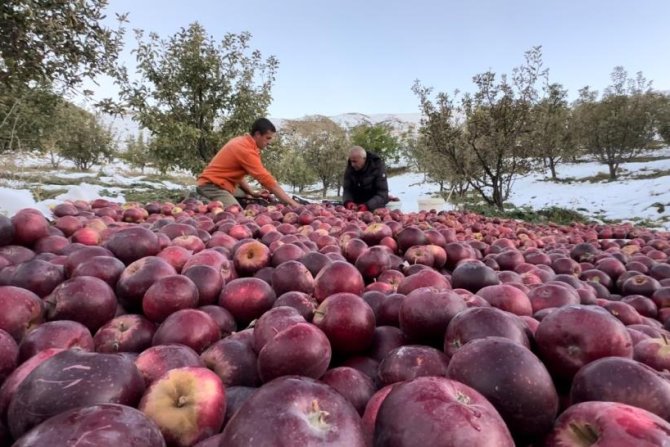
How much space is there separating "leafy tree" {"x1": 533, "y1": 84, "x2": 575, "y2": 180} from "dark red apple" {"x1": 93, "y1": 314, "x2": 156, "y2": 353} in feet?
59.0

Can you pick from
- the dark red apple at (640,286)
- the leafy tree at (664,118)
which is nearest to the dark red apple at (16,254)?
the dark red apple at (640,286)

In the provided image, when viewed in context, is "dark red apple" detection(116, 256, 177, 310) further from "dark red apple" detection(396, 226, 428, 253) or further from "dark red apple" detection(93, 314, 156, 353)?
"dark red apple" detection(396, 226, 428, 253)

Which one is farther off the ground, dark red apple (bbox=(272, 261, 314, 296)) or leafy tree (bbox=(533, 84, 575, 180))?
leafy tree (bbox=(533, 84, 575, 180))

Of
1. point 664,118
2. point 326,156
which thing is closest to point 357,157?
point 326,156

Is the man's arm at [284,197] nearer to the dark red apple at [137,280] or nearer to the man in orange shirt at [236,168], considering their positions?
the man in orange shirt at [236,168]

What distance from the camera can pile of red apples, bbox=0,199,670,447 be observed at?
2.63ft

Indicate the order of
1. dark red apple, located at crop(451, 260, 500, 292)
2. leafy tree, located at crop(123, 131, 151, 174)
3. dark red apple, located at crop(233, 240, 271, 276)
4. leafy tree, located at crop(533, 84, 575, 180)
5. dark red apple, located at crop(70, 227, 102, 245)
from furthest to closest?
leafy tree, located at crop(123, 131, 151, 174) < leafy tree, located at crop(533, 84, 575, 180) < dark red apple, located at crop(70, 227, 102, 245) < dark red apple, located at crop(233, 240, 271, 276) < dark red apple, located at crop(451, 260, 500, 292)

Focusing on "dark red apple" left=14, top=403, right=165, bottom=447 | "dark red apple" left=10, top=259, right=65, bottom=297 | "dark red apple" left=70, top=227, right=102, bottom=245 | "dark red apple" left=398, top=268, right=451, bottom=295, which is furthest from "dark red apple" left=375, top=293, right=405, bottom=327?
"dark red apple" left=70, top=227, right=102, bottom=245

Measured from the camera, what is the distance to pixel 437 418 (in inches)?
30.7

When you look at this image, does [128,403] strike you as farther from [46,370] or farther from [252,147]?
[252,147]

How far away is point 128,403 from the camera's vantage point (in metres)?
1.01

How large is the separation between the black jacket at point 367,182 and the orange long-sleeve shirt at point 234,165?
2851 mm

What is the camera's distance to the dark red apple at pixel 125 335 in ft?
4.94

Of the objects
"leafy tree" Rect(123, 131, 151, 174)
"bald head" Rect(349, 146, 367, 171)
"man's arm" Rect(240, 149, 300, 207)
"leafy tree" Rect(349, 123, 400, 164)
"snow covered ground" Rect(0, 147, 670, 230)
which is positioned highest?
"leafy tree" Rect(349, 123, 400, 164)
